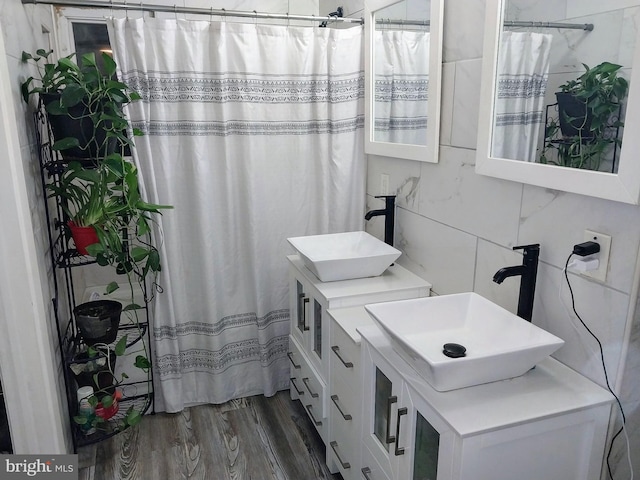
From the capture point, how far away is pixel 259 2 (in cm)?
291

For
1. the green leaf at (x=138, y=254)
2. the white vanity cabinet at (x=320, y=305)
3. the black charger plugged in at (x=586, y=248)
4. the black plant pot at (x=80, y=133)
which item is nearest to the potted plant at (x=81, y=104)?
the black plant pot at (x=80, y=133)

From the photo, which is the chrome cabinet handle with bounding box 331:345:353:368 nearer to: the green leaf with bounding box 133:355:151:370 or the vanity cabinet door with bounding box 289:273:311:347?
the vanity cabinet door with bounding box 289:273:311:347

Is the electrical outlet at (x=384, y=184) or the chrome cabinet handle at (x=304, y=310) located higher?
the electrical outlet at (x=384, y=184)

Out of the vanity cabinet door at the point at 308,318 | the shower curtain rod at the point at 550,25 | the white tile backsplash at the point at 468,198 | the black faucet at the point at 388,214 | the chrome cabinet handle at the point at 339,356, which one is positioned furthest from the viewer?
the black faucet at the point at 388,214

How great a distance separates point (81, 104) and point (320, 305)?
1.20 m

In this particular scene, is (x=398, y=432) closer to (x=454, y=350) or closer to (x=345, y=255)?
(x=454, y=350)

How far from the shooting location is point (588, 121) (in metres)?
1.28

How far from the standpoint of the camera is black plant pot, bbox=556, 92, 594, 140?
128 cm

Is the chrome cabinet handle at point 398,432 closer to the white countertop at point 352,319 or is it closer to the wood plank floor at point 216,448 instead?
the white countertop at point 352,319

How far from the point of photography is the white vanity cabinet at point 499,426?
1.15 m

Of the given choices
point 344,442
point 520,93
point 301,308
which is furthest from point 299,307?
point 520,93

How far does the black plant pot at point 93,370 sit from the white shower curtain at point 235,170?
0.29 m

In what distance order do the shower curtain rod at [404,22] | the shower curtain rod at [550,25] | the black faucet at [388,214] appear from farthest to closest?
the black faucet at [388,214], the shower curtain rod at [404,22], the shower curtain rod at [550,25]

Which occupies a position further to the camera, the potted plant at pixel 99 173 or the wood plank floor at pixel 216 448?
the wood plank floor at pixel 216 448
